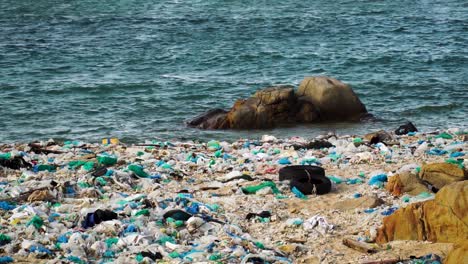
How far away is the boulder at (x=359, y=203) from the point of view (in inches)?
396

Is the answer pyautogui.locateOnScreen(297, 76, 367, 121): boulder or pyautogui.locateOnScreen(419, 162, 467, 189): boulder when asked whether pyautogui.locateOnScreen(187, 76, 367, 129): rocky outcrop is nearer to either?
pyautogui.locateOnScreen(297, 76, 367, 121): boulder

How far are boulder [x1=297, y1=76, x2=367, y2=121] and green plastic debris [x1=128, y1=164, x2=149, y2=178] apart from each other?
7.75 meters

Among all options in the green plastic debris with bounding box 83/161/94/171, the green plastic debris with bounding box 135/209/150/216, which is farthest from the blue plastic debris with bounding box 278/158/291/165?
the green plastic debris with bounding box 135/209/150/216

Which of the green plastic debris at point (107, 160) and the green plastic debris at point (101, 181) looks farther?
the green plastic debris at point (107, 160)

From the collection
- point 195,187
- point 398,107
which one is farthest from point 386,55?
point 195,187

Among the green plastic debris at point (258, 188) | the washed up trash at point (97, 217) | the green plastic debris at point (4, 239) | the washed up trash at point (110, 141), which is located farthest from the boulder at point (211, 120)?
the green plastic debris at point (4, 239)

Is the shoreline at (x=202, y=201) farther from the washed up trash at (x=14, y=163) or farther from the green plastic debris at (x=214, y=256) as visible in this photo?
the washed up trash at (x=14, y=163)

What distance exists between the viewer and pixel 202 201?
34.1 feet

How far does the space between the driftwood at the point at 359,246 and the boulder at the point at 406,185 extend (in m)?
1.99

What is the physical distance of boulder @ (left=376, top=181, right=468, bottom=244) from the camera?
8.36 meters

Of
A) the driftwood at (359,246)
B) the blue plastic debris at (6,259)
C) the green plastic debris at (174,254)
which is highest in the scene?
the blue plastic debris at (6,259)

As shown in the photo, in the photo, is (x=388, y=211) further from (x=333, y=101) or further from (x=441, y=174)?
(x=333, y=101)

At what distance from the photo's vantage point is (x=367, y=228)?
9.22 m

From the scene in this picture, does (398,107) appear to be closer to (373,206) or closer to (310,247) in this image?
(373,206)
